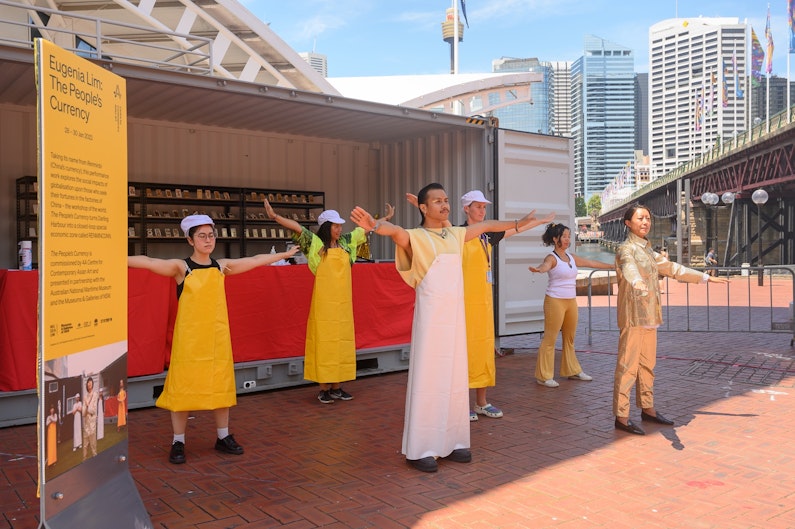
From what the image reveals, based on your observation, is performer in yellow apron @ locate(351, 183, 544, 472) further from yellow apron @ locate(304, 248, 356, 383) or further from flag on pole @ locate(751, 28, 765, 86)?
flag on pole @ locate(751, 28, 765, 86)

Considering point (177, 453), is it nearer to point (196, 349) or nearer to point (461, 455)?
point (196, 349)

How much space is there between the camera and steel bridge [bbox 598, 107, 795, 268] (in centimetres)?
3131

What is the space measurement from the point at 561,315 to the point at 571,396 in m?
0.95

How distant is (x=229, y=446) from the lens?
5.05 meters

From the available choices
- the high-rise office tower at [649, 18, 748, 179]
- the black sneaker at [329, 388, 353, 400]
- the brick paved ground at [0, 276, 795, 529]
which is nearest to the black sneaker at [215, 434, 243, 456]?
the brick paved ground at [0, 276, 795, 529]

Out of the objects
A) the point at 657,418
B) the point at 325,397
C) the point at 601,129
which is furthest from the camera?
the point at 601,129

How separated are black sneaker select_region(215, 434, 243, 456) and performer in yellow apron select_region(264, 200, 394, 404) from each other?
1.52m

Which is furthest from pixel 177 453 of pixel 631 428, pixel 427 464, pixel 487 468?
pixel 631 428

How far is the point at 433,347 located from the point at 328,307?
212 cm

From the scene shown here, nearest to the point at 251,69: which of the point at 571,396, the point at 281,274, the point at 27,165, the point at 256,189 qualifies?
the point at 256,189

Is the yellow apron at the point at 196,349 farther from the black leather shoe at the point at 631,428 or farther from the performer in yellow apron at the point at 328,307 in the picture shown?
the black leather shoe at the point at 631,428

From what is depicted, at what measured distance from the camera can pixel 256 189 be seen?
11.1m

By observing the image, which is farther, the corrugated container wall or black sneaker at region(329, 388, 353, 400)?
the corrugated container wall

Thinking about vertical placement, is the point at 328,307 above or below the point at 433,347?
above
